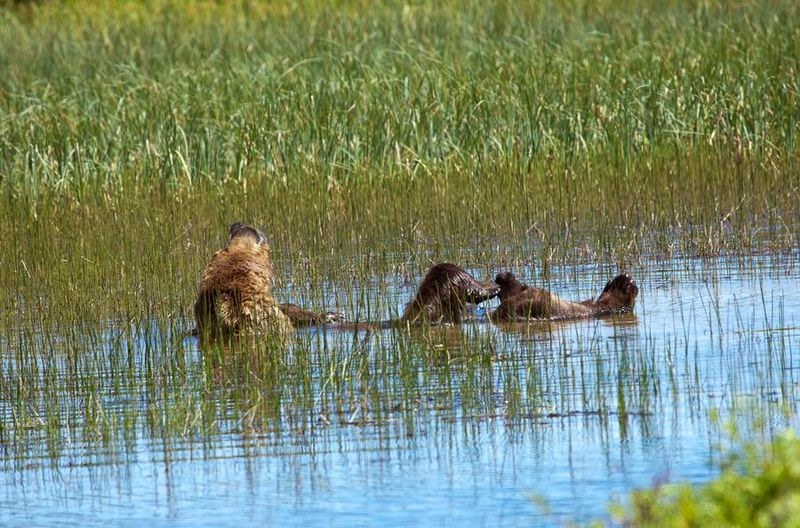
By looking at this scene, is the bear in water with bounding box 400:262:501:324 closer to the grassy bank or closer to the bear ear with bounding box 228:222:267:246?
the bear ear with bounding box 228:222:267:246

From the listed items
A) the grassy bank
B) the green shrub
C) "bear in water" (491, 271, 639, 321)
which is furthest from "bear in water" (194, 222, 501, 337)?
the green shrub

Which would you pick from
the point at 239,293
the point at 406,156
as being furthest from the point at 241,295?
the point at 406,156

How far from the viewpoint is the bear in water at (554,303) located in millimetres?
8961

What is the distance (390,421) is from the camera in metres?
6.46

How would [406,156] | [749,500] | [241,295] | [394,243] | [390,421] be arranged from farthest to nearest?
[406,156] < [394,243] < [241,295] < [390,421] < [749,500]

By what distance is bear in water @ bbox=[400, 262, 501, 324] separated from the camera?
8992 mm

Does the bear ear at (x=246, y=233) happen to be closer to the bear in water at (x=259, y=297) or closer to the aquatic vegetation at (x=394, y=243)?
the bear in water at (x=259, y=297)

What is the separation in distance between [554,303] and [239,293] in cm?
190

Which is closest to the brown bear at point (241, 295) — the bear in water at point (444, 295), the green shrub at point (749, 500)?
the bear in water at point (444, 295)

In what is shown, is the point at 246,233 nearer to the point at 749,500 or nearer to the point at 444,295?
the point at 444,295

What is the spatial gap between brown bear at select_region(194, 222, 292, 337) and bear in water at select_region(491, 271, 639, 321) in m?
1.38

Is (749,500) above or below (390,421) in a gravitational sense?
below

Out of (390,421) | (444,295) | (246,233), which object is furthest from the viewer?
(444,295)

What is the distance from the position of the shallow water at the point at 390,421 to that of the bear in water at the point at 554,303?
0.32 metres
